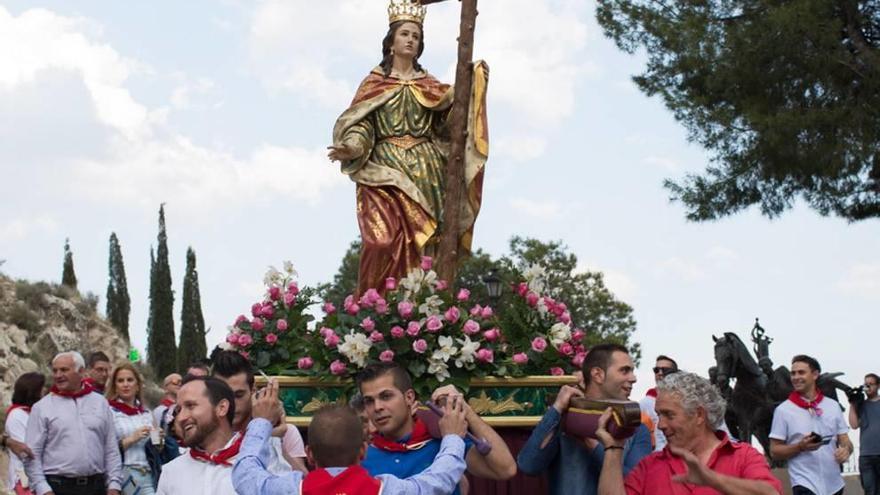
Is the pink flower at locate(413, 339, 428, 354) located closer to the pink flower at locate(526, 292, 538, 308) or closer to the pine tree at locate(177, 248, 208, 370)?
the pink flower at locate(526, 292, 538, 308)

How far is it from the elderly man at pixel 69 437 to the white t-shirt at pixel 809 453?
15.6ft

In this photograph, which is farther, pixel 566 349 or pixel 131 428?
pixel 131 428

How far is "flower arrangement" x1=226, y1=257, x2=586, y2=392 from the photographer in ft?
28.9

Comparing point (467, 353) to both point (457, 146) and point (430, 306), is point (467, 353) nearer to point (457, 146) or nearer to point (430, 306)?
point (430, 306)

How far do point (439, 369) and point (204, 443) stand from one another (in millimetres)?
3125

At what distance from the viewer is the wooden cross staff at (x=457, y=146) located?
10.4 m

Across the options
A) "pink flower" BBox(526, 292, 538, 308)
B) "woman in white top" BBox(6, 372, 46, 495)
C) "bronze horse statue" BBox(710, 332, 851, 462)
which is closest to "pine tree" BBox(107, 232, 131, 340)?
"bronze horse statue" BBox(710, 332, 851, 462)

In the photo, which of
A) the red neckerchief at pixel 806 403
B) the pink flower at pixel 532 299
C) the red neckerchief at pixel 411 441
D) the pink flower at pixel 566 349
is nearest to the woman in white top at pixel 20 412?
the pink flower at pixel 532 299

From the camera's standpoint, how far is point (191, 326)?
53.9 m

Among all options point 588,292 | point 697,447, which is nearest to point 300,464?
point 697,447

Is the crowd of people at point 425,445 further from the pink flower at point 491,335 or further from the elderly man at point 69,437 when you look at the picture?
the elderly man at point 69,437

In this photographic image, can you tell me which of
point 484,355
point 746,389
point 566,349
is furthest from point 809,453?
point 746,389

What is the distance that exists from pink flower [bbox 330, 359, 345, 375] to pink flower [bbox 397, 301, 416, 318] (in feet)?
1.53

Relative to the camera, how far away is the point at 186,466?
5734mm
